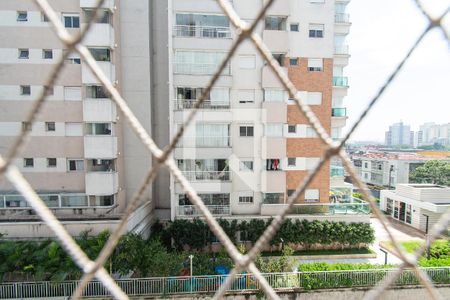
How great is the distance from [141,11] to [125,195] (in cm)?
591

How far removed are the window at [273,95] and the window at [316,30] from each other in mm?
2259

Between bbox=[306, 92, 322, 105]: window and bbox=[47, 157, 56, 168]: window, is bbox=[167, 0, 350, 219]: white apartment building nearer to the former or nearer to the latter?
bbox=[306, 92, 322, 105]: window

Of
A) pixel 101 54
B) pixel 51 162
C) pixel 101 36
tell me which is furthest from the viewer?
pixel 51 162

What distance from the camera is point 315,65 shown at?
29.4 ft

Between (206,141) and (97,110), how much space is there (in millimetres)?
3271

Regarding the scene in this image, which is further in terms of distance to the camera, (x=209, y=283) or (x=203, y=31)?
(x=203, y=31)

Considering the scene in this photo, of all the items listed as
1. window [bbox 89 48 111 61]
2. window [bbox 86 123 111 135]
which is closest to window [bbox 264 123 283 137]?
window [bbox 86 123 111 135]

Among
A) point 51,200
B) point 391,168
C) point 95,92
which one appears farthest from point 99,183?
point 391,168

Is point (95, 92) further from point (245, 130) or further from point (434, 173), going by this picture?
point (434, 173)

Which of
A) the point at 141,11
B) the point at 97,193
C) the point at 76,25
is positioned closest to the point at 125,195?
the point at 97,193

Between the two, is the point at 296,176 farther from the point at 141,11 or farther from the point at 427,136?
the point at 427,136

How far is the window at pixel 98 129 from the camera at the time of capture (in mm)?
7952

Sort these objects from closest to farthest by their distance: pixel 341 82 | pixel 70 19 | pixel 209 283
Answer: pixel 209 283 → pixel 70 19 → pixel 341 82

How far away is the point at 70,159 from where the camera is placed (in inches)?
319
